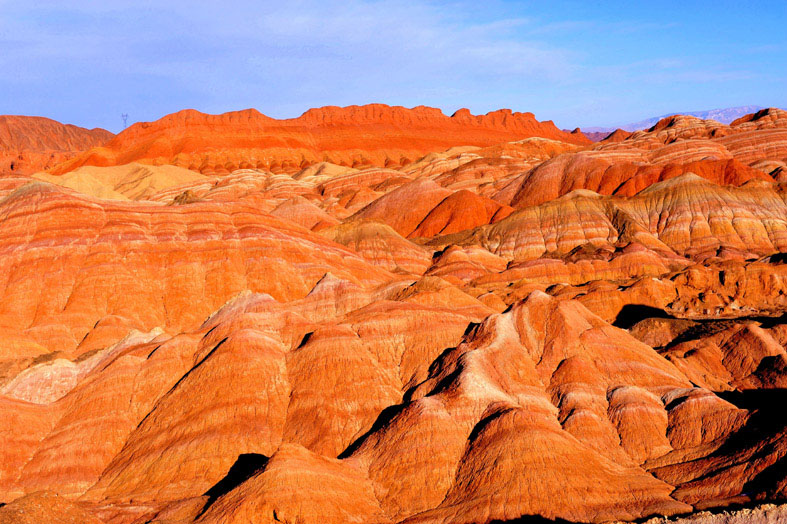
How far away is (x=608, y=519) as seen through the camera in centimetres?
3278

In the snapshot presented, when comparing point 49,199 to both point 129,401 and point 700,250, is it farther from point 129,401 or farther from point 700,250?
point 700,250

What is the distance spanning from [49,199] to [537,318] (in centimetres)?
5179

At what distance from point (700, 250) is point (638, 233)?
8809 mm

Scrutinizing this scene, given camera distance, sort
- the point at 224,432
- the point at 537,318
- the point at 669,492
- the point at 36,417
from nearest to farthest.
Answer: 1. the point at 669,492
2. the point at 224,432
3. the point at 36,417
4. the point at 537,318

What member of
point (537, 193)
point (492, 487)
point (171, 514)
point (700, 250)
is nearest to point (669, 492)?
point (492, 487)

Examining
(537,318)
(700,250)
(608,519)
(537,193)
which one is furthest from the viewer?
(537,193)

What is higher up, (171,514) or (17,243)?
(17,243)

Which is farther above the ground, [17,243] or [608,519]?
[17,243]

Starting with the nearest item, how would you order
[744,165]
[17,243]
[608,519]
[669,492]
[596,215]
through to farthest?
[608,519]
[669,492]
[17,243]
[596,215]
[744,165]

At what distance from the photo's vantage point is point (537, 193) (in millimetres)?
156375

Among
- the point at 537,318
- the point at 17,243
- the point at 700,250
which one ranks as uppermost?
the point at 17,243

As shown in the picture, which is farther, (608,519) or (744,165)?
(744,165)

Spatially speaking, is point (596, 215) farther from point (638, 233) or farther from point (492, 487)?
point (492, 487)

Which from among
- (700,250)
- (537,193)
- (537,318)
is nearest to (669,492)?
(537,318)
